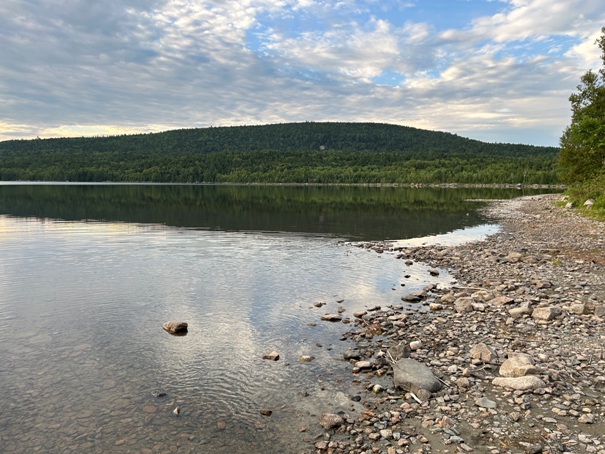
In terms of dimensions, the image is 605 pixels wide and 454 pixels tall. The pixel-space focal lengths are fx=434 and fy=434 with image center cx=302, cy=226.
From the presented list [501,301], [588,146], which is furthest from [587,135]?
[501,301]

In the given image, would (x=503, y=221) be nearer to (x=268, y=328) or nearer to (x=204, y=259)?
(x=204, y=259)

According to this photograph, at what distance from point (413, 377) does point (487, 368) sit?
94.4 inches

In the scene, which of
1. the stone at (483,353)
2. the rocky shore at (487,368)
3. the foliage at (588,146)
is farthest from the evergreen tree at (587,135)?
the stone at (483,353)

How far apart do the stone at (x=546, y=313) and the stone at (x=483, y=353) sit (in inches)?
158

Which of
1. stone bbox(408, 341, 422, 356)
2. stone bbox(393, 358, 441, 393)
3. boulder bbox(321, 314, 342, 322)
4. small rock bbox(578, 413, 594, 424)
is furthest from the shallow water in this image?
small rock bbox(578, 413, 594, 424)

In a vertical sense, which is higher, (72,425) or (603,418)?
(603,418)

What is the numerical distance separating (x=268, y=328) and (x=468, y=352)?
7.33 metres

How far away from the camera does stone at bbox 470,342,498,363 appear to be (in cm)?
1262

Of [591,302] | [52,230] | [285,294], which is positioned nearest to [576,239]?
[591,302]

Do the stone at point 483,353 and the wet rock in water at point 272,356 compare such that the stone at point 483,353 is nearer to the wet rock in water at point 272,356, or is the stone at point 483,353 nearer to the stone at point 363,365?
the stone at point 363,365

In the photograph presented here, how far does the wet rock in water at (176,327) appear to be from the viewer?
16328 mm

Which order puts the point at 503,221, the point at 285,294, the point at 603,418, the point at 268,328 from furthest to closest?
the point at 503,221 → the point at 285,294 → the point at 268,328 → the point at 603,418

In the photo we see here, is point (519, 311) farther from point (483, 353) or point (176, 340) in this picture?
point (176, 340)

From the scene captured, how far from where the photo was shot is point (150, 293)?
2208 centimetres
